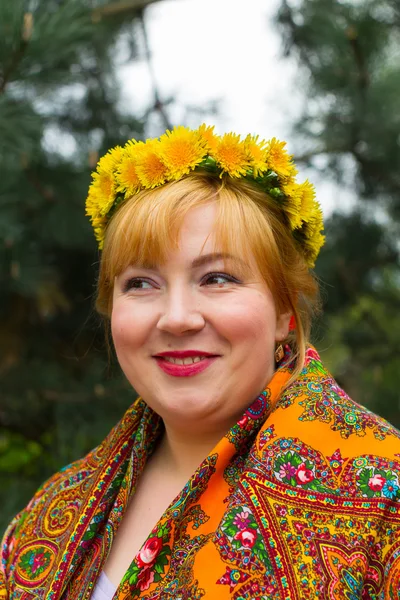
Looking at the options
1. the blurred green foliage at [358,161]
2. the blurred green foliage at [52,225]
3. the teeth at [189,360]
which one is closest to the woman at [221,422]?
the teeth at [189,360]

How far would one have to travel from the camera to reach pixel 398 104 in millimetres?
2146

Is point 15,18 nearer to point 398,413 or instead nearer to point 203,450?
point 203,450

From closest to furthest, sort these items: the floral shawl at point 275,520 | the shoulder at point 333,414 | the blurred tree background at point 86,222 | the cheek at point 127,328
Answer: the floral shawl at point 275,520, the shoulder at point 333,414, the cheek at point 127,328, the blurred tree background at point 86,222

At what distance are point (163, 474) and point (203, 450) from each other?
5.5 inches

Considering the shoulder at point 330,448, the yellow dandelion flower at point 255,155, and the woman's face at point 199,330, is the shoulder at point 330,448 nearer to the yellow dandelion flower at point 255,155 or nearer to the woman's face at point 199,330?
the woman's face at point 199,330

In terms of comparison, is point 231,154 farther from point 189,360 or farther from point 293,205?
point 189,360

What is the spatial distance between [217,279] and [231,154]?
0.84 ft

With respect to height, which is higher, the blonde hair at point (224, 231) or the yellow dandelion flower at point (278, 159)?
→ the yellow dandelion flower at point (278, 159)

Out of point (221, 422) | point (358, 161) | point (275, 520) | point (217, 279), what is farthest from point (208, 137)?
point (358, 161)

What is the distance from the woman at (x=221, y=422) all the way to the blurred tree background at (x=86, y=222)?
462 millimetres

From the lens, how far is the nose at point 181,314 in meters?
1.25

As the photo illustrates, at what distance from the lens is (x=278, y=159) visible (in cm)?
138

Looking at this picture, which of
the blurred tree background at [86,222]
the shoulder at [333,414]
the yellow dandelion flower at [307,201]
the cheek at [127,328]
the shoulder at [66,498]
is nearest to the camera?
the shoulder at [333,414]

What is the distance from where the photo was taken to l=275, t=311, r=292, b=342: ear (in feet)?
4.64
